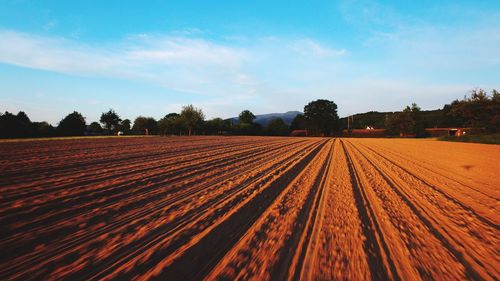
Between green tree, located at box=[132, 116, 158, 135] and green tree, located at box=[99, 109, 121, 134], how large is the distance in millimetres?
17770

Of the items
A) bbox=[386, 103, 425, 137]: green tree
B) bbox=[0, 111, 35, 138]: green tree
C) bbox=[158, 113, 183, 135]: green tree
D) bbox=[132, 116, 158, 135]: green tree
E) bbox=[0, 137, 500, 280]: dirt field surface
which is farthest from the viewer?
bbox=[132, 116, 158, 135]: green tree

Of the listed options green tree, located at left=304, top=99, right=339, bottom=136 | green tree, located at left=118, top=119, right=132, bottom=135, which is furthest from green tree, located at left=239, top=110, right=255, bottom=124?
green tree, located at left=118, top=119, right=132, bottom=135

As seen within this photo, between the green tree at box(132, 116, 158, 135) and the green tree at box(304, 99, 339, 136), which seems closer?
the green tree at box(132, 116, 158, 135)

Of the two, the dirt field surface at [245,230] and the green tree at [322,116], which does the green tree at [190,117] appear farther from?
the dirt field surface at [245,230]

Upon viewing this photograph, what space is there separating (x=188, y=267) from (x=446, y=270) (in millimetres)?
2926

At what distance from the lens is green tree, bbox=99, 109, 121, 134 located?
4294 inches

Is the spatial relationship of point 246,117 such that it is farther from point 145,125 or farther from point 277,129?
point 145,125

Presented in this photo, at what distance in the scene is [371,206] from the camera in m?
5.73

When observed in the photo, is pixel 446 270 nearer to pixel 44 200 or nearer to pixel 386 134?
pixel 44 200

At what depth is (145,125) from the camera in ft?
318

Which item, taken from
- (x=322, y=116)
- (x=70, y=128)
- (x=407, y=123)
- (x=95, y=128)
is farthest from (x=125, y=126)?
(x=407, y=123)

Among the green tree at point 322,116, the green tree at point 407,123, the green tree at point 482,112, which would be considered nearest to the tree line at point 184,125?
the green tree at point 322,116

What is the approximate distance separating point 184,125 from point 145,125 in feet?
75.8

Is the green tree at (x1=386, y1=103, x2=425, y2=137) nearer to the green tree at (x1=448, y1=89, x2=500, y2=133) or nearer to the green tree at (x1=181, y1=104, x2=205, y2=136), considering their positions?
the green tree at (x1=448, y1=89, x2=500, y2=133)
